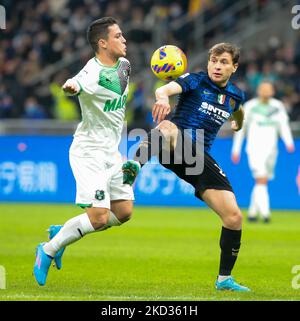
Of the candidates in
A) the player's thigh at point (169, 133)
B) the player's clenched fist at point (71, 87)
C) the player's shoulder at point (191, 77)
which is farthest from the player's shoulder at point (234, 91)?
the player's clenched fist at point (71, 87)

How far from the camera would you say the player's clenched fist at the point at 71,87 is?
8062mm

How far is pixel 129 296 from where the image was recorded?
26.3 ft

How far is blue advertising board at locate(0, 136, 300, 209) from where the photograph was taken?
1902 cm

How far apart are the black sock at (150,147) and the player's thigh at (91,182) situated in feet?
1.19

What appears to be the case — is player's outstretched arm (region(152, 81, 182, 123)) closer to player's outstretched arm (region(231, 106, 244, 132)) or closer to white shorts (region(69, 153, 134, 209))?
white shorts (region(69, 153, 134, 209))

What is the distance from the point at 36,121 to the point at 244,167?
5.06m

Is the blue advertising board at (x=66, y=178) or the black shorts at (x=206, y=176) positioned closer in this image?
the black shorts at (x=206, y=176)

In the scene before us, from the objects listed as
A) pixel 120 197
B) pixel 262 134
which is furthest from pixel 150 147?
pixel 262 134

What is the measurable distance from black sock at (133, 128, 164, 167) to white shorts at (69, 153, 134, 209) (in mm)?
287

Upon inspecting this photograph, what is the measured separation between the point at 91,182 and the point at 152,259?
3055 mm

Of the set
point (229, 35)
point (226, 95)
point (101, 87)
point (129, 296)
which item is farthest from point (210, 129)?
point (229, 35)

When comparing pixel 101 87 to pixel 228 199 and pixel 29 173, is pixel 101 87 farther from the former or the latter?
pixel 29 173

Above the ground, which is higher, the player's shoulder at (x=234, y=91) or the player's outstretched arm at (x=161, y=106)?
the player's shoulder at (x=234, y=91)

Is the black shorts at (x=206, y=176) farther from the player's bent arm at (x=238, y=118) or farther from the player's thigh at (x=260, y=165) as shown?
the player's thigh at (x=260, y=165)
